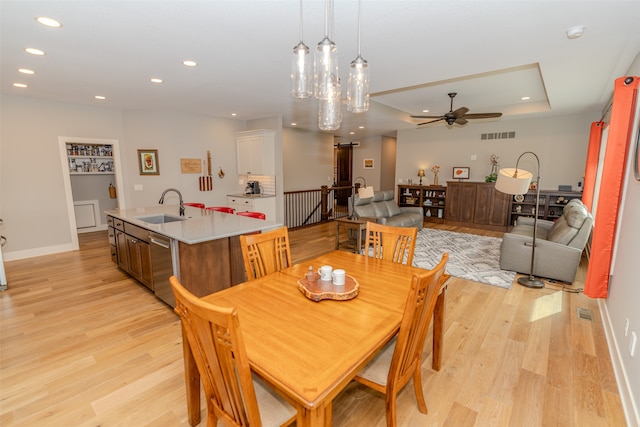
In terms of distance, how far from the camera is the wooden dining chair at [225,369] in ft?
3.39

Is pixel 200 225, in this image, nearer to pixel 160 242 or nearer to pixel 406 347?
pixel 160 242

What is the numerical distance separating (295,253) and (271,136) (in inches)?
106

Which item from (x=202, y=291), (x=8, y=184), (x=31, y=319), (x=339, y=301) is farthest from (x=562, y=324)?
(x=8, y=184)

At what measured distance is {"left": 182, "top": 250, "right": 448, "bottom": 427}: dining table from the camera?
1.10 meters

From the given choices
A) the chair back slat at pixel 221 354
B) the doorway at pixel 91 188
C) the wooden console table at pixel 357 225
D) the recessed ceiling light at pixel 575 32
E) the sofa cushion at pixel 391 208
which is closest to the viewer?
the chair back slat at pixel 221 354

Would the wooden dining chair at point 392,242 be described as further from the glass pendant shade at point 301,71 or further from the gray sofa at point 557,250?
the gray sofa at point 557,250

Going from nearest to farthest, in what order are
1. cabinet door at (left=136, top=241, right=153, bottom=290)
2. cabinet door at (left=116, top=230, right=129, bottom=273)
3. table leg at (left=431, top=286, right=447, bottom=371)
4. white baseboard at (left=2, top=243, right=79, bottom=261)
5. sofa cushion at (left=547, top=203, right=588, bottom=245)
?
table leg at (left=431, top=286, right=447, bottom=371) → cabinet door at (left=136, top=241, right=153, bottom=290) → sofa cushion at (left=547, top=203, right=588, bottom=245) → cabinet door at (left=116, top=230, right=129, bottom=273) → white baseboard at (left=2, top=243, right=79, bottom=261)

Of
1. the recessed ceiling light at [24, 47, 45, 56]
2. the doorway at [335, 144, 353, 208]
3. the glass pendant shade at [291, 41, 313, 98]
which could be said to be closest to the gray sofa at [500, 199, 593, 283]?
the glass pendant shade at [291, 41, 313, 98]

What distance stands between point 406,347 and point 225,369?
0.87 m

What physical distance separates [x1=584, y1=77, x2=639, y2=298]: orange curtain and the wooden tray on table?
2.75 meters

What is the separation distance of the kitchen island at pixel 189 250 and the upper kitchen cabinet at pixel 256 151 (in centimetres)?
286

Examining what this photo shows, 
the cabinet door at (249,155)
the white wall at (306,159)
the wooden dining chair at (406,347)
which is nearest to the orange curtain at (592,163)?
the wooden dining chair at (406,347)

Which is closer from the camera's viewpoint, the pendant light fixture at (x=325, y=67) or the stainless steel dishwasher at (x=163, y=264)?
the pendant light fixture at (x=325, y=67)

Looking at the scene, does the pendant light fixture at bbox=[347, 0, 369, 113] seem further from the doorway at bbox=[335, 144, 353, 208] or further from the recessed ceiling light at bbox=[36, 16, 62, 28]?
the doorway at bbox=[335, 144, 353, 208]
